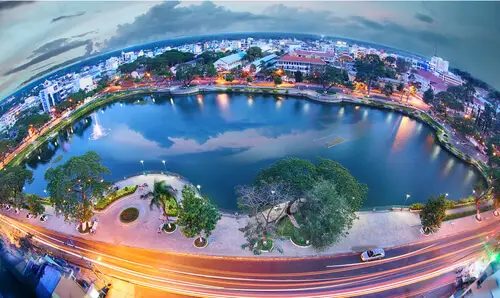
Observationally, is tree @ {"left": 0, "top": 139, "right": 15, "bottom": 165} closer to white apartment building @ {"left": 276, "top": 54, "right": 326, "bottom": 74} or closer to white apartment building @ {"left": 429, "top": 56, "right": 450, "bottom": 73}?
white apartment building @ {"left": 276, "top": 54, "right": 326, "bottom": 74}

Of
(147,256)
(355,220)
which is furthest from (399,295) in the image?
(147,256)

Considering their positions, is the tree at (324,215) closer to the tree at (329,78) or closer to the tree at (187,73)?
the tree at (329,78)

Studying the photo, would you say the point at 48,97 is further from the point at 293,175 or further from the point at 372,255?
the point at 372,255

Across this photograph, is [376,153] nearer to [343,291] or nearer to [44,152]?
[343,291]

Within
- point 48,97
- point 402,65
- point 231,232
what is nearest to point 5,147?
point 48,97

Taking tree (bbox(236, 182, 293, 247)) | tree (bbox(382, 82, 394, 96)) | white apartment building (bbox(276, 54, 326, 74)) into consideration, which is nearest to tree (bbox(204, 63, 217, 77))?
white apartment building (bbox(276, 54, 326, 74))

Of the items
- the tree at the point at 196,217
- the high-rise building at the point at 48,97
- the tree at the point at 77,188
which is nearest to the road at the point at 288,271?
the tree at the point at 196,217
